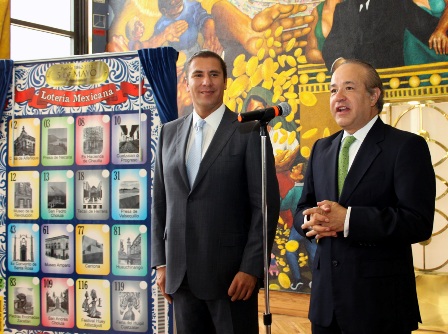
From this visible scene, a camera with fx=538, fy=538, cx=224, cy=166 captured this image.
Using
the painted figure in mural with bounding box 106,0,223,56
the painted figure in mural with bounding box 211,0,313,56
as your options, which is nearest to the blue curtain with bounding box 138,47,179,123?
the painted figure in mural with bounding box 211,0,313,56

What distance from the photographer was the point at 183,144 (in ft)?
7.59

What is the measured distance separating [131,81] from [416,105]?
2.83 metres

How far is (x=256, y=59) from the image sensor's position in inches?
218

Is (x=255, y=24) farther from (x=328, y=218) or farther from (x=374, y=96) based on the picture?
Answer: (x=328, y=218)

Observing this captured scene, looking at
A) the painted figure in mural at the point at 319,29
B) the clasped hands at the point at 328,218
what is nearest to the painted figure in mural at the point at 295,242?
the painted figure in mural at the point at 319,29

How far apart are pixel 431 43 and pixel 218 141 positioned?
3.16m

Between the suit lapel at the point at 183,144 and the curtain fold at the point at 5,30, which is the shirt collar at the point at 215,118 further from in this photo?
the curtain fold at the point at 5,30

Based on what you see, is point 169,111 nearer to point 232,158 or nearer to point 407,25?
point 232,158

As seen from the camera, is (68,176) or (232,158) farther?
(68,176)

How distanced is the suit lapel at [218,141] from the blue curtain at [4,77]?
161 centimetres

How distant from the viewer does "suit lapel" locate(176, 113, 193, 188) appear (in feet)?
7.38

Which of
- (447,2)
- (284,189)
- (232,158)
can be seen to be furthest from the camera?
(284,189)

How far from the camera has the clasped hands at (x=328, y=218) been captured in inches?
71.4

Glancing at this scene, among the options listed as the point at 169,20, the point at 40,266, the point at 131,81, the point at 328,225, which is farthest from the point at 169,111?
the point at 169,20
